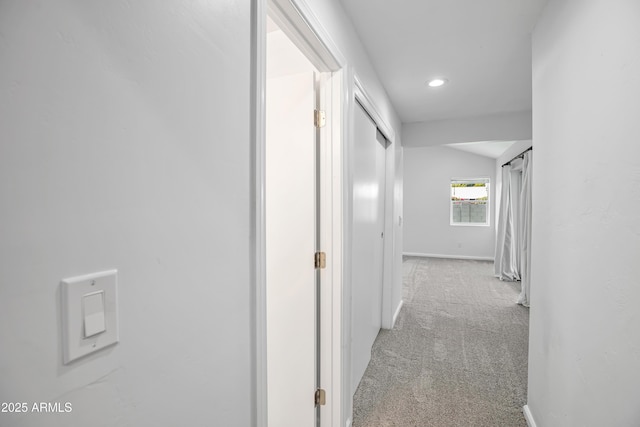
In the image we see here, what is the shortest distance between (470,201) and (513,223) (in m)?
2.29

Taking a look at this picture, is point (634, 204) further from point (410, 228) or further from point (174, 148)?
point (410, 228)

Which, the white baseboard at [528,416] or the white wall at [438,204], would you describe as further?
the white wall at [438,204]

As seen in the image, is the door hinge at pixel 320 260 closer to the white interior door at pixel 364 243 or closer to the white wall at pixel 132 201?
the white interior door at pixel 364 243

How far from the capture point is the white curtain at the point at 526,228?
13.1ft

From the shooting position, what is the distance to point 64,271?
1.53 feet

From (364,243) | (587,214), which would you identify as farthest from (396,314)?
(587,214)

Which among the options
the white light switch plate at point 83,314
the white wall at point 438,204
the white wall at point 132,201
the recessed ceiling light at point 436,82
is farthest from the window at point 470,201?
the white light switch plate at point 83,314

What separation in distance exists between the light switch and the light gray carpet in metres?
1.82

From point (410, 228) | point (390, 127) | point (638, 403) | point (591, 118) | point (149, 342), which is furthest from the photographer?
point (410, 228)

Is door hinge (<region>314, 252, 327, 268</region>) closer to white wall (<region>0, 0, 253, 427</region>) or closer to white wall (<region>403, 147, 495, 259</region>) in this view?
white wall (<region>0, 0, 253, 427</region>)

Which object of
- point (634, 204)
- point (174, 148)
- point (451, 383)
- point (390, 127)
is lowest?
point (451, 383)

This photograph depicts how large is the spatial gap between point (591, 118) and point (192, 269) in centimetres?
149

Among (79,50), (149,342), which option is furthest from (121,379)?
(79,50)

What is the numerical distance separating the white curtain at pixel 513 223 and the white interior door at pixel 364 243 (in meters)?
2.84
